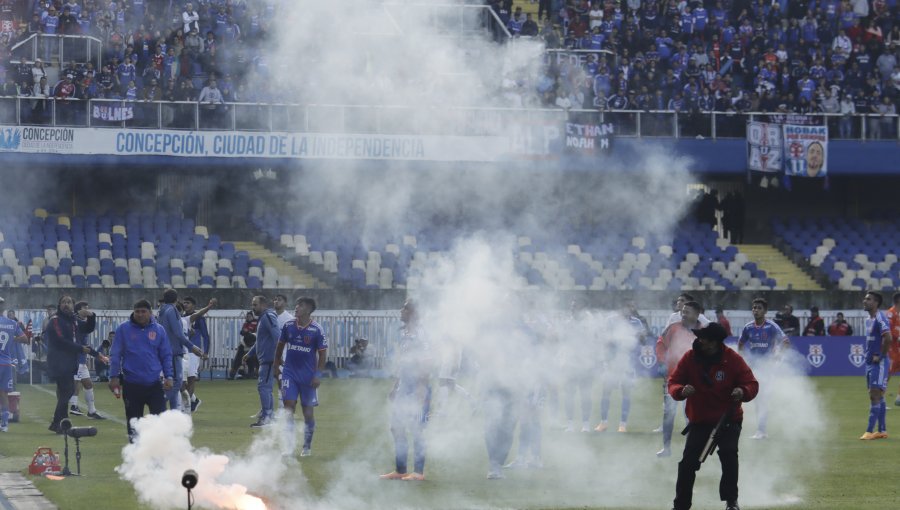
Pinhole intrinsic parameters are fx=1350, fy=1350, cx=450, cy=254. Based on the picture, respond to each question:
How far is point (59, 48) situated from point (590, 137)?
46.6ft

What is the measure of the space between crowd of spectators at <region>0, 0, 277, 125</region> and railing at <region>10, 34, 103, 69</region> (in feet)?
0.12

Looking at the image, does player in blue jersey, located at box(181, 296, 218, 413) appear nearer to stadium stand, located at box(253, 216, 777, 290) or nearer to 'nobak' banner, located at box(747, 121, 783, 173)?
stadium stand, located at box(253, 216, 777, 290)

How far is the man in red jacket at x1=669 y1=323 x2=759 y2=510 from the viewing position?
39.9 ft

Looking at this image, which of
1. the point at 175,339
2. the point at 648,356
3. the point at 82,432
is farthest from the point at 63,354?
the point at 648,356

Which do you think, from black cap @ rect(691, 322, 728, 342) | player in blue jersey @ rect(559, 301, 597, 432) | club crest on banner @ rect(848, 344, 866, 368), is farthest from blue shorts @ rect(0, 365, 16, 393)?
club crest on banner @ rect(848, 344, 866, 368)

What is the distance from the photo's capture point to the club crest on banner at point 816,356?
35.9m

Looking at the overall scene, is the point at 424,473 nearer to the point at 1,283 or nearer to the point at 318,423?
the point at 318,423

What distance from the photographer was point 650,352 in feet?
108

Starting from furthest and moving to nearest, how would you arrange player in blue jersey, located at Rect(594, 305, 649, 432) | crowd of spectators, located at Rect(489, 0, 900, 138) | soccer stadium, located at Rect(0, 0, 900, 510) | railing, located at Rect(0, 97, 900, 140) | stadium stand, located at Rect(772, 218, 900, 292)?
stadium stand, located at Rect(772, 218, 900, 292)
crowd of spectators, located at Rect(489, 0, 900, 138)
railing, located at Rect(0, 97, 900, 140)
player in blue jersey, located at Rect(594, 305, 649, 432)
soccer stadium, located at Rect(0, 0, 900, 510)

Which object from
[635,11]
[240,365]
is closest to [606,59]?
[635,11]

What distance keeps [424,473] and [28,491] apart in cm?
441

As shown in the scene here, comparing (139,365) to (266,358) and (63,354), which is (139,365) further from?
(63,354)

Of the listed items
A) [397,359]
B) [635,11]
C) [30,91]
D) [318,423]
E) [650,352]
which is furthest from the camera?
[635,11]

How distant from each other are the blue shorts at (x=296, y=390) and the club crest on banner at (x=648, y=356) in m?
17.0
